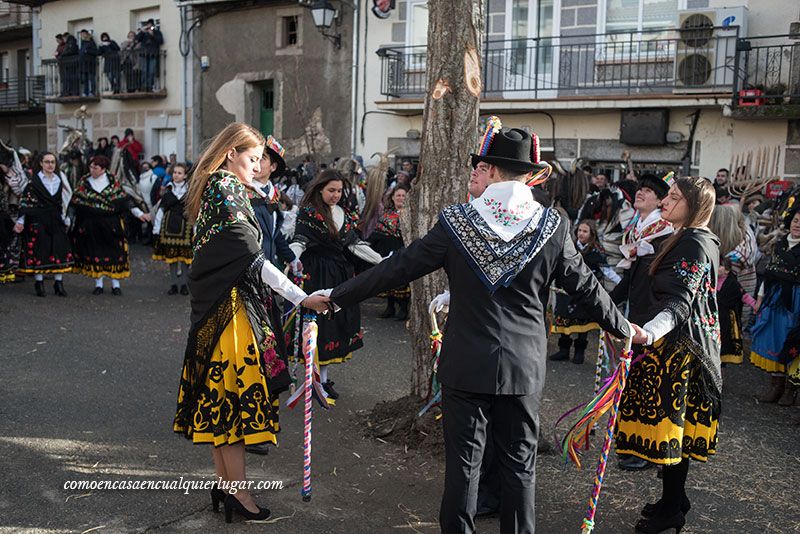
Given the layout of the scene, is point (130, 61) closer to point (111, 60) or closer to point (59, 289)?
point (111, 60)

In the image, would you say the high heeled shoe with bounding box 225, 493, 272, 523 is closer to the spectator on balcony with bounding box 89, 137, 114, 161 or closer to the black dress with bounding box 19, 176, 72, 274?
the black dress with bounding box 19, 176, 72, 274

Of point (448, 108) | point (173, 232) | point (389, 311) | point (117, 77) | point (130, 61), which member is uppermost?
point (130, 61)

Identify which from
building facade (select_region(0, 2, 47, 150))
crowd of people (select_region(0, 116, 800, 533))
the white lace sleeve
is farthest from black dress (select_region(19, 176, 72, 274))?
building facade (select_region(0, 2, 47, 150))

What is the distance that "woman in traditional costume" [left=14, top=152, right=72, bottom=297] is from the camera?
10867 millimetres

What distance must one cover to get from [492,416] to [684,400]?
1295 millimetres

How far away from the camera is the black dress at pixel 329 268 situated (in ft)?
21.6

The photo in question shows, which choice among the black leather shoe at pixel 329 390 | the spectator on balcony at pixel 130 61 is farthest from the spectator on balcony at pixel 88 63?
the black leather shoe at pixel 329 390

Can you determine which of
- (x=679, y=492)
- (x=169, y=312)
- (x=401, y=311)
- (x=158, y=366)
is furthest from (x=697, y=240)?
(x=169, y=312)

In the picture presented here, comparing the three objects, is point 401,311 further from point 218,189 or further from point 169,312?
point 218,189

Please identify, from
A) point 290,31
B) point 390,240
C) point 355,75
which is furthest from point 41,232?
point 290,31

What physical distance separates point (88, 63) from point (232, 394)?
23467mm

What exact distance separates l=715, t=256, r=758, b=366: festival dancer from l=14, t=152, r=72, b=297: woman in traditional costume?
8.49m

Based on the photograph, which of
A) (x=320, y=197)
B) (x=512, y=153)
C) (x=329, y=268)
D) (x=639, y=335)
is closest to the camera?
(x=512, y=153)

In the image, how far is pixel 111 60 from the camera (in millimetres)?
23828
